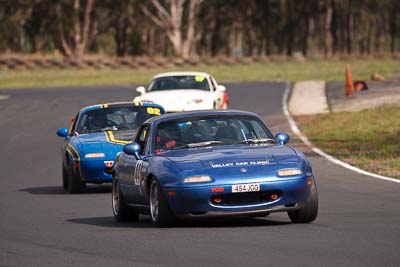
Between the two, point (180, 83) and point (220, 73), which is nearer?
point (180, 83)

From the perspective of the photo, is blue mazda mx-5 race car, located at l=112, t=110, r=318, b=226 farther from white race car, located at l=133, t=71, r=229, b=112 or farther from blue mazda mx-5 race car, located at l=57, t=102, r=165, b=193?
white race car, located at l=133, t=71, r=229, b=112

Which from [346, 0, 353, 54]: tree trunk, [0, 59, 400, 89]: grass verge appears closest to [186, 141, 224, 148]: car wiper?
[0, 59, 400, 89]: grass verge

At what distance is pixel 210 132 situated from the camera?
40.9ft

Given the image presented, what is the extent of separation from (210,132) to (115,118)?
6598mm

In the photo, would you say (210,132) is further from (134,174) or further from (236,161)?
(236,161)

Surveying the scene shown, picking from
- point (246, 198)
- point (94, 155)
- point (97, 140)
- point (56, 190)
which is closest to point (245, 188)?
point (246, 198)

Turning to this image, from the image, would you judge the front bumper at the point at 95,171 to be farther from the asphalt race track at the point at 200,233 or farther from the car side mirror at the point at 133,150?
the car side mirror at the point at 133,150

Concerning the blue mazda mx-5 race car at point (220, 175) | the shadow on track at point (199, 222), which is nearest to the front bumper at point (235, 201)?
the blue mazda mx-5 race car at point (220, 175)

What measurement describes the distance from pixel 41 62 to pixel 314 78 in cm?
2220

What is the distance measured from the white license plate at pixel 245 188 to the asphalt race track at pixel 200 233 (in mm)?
360

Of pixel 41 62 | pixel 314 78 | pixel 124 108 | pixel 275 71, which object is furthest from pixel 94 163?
pixel 41 62

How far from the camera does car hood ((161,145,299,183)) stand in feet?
36.7

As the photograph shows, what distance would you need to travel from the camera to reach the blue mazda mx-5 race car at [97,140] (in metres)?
17.5

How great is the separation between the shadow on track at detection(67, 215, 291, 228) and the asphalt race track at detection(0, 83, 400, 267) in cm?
1
